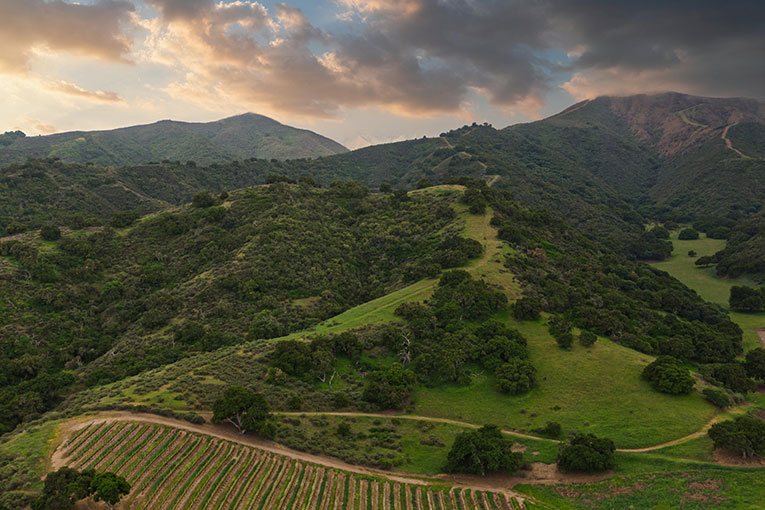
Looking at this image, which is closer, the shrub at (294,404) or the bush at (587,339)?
the shrub at (294,404)

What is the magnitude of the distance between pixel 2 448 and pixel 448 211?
10917 centimetres

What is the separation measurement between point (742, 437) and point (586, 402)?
16.3m

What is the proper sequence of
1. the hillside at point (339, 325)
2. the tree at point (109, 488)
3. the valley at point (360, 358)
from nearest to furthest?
the tree at point (109, 488) < the valley at point (360, 358) < the hillside at point (339, 325)

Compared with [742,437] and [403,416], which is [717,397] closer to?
[742,437]

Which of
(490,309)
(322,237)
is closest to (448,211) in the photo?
(322,237)

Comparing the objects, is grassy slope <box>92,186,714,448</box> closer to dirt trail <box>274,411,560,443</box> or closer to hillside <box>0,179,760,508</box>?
hillside <box>0,179,760,508</box>

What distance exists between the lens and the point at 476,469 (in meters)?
40.0

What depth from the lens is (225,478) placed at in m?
36.8

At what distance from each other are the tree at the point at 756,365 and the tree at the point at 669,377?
13874mm

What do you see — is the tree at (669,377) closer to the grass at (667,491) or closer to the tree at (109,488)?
the grass at (667,491)

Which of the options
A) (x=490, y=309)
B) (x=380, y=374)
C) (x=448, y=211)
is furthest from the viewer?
(x=448, y=211)

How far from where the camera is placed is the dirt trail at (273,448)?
1547 inches

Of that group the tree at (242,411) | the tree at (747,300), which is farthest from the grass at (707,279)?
the tree at (242,411)

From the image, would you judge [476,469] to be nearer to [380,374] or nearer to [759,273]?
[380,374]
